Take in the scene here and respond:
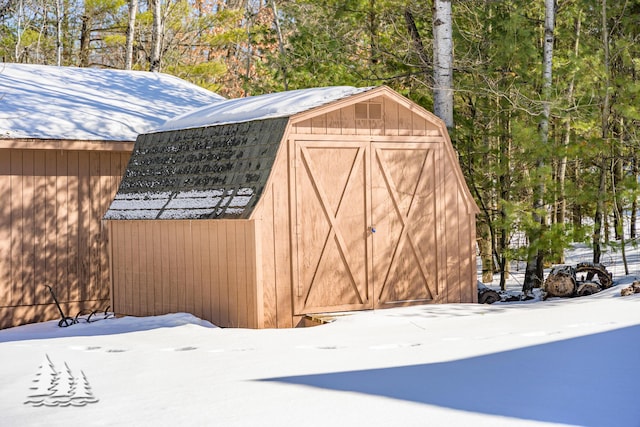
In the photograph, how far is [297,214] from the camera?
468 inches

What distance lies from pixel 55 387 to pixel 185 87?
11.9m

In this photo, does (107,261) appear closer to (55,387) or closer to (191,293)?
(191,293)

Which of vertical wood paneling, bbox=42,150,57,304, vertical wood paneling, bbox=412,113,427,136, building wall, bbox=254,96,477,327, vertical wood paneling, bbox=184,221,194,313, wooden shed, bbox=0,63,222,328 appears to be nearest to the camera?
building wall, bbox=254,96,477,327

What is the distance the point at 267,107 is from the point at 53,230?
169 inches

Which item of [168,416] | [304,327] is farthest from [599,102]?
[168,416]

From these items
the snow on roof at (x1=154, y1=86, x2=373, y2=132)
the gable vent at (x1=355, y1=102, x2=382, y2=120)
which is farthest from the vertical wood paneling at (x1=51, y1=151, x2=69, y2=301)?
the gable vent at (x1=355, y1=102, x2=382, y2=120)

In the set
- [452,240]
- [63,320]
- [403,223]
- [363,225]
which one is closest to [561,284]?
[452,240]

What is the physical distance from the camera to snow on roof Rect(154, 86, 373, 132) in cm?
1212

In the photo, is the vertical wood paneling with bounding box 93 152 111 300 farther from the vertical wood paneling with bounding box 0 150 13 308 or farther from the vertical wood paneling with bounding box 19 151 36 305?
the vertical wood paneling with bounding box 0 150 13 308

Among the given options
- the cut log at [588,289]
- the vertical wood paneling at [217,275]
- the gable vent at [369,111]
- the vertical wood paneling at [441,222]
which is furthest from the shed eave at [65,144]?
the cut log at [588,289]

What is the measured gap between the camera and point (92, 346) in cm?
949

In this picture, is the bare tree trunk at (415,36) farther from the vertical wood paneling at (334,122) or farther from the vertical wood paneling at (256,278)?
the vertical wood paneling at (256,278)

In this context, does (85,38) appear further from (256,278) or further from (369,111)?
(256,278)

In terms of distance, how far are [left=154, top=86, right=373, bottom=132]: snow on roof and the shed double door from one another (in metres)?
0.57
